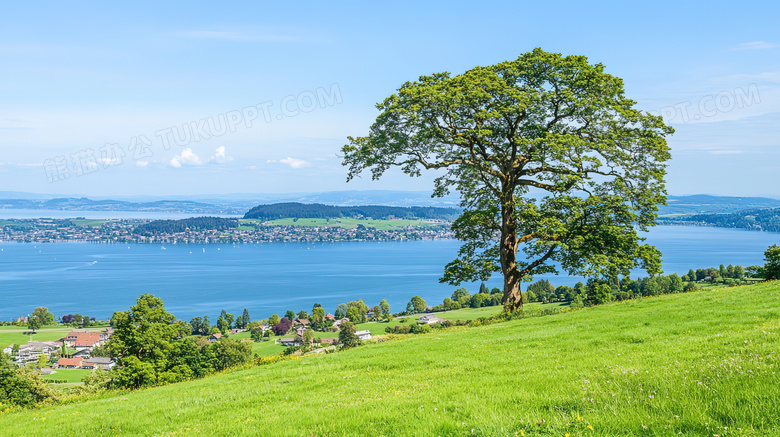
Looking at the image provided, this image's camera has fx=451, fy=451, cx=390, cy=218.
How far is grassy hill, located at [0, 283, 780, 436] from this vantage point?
4801mm

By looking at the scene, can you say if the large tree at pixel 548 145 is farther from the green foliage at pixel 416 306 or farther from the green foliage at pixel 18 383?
the green foliage at pixel 416 306

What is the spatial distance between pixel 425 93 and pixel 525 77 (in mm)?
5244

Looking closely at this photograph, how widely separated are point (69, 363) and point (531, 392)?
91419 millimetres

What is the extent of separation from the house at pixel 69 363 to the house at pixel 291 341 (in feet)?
108

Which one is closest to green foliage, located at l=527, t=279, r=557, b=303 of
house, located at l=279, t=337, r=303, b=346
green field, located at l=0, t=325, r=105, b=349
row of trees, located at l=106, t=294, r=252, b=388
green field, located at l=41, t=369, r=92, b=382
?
house, located at l=279, t=337, r=303, b=346

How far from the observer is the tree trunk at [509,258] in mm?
22688

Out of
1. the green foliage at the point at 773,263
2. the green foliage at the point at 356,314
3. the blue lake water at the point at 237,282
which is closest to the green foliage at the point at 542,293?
the blue lake water at the point at 237,282

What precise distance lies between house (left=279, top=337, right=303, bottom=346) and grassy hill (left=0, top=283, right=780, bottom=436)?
Answer: 70.1 metres

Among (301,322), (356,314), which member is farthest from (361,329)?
(301,322)

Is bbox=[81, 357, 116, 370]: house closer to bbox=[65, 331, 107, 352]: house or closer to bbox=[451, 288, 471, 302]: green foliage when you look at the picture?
bbox=[65, 331, 107, 352]: house

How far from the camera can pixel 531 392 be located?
6.48 m

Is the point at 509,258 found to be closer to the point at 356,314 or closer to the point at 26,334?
the point at 356,314

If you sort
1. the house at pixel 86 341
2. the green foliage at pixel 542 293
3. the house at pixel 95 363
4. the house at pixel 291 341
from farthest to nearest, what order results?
the house at pixel 86 341 → the green foliage at pixel 542 293 → the house at pixel 291 341 → the house at pixel 95 363

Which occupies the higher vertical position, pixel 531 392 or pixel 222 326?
pixel 531 392
